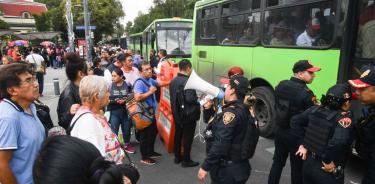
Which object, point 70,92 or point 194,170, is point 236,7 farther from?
point 70,92

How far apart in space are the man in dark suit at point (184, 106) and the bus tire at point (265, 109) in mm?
1710

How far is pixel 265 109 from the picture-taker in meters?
6.34

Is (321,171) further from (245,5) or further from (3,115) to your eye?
(245,5)

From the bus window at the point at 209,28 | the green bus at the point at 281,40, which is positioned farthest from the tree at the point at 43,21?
the green bus at the point at 281,40

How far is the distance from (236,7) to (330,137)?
198 inches

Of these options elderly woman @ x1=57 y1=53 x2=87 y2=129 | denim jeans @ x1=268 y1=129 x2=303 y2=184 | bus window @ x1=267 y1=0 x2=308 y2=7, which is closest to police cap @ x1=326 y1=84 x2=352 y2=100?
denim jeans @ x1=268 y1=129 x2=303 y2=184

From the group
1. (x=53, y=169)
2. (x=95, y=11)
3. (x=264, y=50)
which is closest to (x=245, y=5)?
(x=264, y=50)

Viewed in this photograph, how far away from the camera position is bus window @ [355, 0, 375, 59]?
14.3 ft

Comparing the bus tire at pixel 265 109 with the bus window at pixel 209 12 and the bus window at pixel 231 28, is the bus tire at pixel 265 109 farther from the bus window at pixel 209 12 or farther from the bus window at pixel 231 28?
the bus window at pixel 209 12

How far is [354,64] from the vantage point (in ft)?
15.0

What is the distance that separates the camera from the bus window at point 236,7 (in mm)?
A: 6805

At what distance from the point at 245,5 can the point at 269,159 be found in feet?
11.3

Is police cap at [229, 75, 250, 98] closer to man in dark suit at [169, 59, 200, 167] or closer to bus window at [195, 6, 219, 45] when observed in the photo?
man in dark suit at [169, 59, 200, 167]

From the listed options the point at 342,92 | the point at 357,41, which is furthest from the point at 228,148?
the point at 357,41
